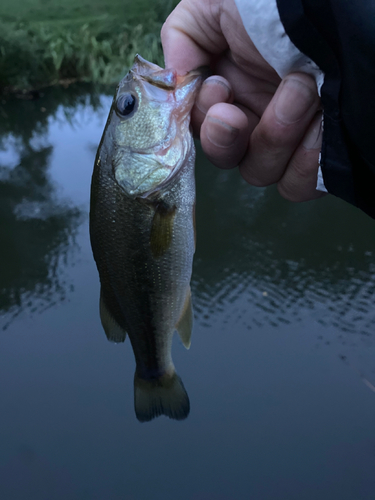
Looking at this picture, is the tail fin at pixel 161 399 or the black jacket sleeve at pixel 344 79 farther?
the tail fin at pixel 161 399

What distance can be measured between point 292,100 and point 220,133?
269mm

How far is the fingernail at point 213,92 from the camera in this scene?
1428mm

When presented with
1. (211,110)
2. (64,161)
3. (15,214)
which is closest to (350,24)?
(211,110)

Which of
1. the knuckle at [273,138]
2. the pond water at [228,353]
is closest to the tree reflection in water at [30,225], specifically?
the pond water at [228,353]

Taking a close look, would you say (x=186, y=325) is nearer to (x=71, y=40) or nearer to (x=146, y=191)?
(x=146, y=191)

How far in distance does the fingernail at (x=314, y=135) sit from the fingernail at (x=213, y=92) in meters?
0.33

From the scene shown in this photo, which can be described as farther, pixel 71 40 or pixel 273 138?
pixel 71 40

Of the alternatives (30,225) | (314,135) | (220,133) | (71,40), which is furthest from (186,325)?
(71,40)

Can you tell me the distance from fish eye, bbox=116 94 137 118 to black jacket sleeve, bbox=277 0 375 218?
0.58 metres

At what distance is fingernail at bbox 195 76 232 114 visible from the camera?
1.43 metres

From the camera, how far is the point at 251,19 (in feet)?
4.13

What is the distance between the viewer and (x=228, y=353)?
3.15 meters

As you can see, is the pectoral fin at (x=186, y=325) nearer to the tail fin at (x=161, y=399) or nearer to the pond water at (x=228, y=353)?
the tail fin at (x=161, y=399)

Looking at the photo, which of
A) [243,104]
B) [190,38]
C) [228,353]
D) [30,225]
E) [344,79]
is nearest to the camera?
[344,79]
